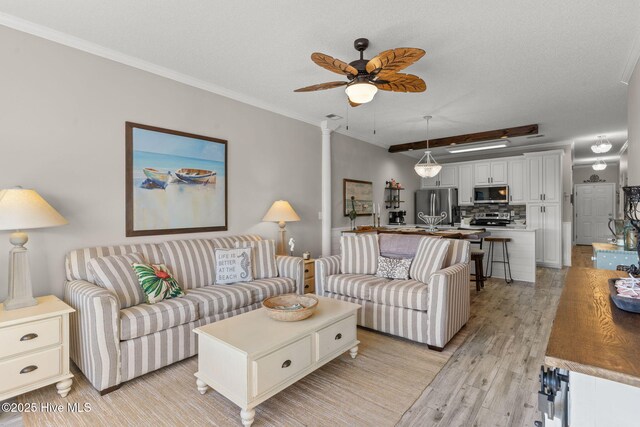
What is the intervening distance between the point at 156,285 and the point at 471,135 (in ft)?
18.0

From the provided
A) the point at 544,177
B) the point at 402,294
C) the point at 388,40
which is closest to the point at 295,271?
the point at 402,294

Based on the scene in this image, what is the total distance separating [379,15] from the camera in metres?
2.26

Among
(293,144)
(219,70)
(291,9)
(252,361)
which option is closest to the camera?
(252,361)

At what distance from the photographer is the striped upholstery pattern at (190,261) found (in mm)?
3055

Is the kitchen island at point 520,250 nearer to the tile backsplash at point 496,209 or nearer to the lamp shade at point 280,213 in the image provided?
the lamp shade at point 280,213

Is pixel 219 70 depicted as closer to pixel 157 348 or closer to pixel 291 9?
pixel 291 9

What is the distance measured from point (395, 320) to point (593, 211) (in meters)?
10.2

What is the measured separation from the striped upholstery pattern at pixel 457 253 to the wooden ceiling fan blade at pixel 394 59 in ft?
6.04

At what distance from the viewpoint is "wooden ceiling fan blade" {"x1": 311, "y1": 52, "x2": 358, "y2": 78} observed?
7.21 ft


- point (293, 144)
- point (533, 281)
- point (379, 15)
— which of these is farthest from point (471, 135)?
point (379, 15)

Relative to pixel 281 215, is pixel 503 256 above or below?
below

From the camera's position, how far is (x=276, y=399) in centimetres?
208

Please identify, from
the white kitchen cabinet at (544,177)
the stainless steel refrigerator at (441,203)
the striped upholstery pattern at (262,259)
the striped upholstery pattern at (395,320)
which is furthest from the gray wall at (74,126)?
the white kitchen cabinet at (544,177)

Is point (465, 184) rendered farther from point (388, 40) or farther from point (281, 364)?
point (281, 364)
